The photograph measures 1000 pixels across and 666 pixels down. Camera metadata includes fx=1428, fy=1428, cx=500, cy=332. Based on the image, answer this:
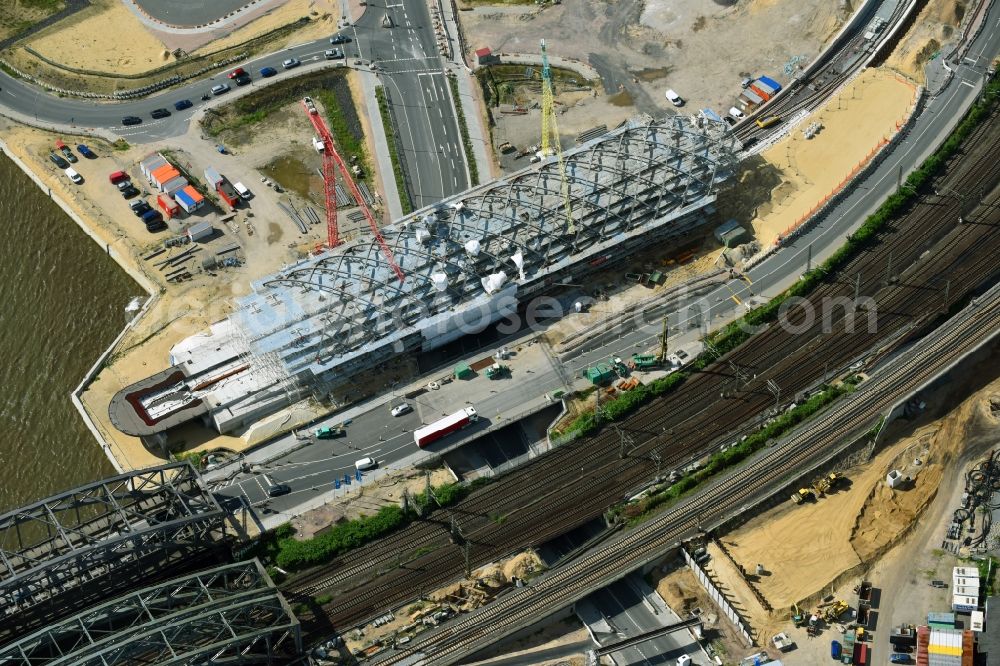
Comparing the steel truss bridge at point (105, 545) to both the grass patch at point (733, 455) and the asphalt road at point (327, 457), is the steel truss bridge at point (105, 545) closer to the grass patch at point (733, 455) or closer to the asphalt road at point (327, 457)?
the asphalt road at point (327, 457)

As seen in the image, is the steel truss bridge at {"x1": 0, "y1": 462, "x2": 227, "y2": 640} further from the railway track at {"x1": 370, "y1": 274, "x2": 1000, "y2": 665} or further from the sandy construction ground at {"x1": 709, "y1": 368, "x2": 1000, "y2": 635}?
the sandy construction ground at {"x1": 709, "y1": 368, "x2": 1000, "y2": 635}

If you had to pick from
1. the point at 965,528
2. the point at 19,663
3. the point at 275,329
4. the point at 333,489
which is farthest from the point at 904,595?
the point at 19,663

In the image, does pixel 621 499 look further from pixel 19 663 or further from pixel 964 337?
pixel 19 663

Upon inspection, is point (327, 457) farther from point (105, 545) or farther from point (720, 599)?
point (720, 599)

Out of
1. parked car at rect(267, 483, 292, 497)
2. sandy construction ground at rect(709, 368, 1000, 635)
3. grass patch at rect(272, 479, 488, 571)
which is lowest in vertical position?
sandy construction ground at rect(709, 368, 1000, 635)

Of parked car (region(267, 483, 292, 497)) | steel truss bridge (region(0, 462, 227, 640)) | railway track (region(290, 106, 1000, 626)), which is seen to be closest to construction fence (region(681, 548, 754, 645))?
railway track (region(290, 106, 1000, 626))
